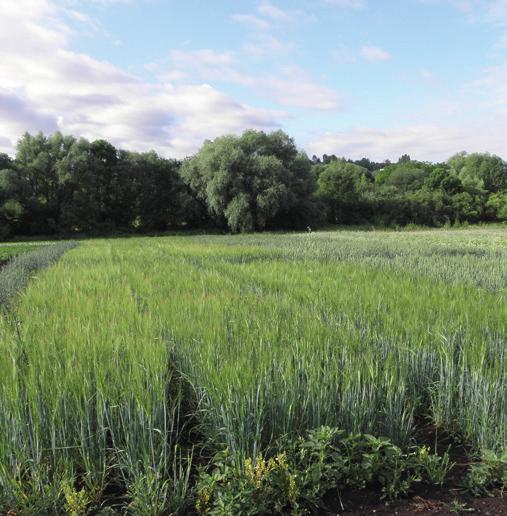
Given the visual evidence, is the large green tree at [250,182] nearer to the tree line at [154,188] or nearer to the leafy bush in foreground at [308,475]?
the tree line at [154,188]

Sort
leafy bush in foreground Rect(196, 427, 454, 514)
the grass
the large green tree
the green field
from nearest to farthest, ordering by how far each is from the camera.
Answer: leafy bush in foreground Rect(196, 427, 454, 514) < the green field < the grass < the large green tree

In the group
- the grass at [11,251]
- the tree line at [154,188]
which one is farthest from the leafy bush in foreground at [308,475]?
the tree line at [154,188]

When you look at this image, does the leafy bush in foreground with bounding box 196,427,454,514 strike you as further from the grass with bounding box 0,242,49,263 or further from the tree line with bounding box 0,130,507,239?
the tree line with bounding box 0,130,507,239

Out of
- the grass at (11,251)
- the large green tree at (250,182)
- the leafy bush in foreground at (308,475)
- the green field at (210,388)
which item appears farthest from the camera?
the large green tree at (250,182)

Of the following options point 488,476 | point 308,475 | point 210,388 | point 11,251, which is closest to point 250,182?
point 11,251

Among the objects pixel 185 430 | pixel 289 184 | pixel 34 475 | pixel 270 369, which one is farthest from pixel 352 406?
pixel 289 184

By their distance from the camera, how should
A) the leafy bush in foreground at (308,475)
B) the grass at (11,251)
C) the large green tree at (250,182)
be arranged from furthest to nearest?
the large green tree at (250,182)
the grass at (11,251)
the leafy bush in foreground at (308,475)

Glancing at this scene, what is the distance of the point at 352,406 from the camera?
262 centimetres

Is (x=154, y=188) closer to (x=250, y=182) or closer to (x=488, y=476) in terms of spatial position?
(x=250, y=182)

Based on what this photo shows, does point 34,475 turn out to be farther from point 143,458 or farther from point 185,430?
point 185,430

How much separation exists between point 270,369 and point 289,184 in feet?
118

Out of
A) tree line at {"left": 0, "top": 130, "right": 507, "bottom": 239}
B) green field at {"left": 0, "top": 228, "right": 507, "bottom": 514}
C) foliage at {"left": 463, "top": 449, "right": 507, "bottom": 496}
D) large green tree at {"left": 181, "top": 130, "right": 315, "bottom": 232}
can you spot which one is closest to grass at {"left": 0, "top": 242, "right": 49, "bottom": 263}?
tree line at {"left": 0, "top": 130, "right": 507, "bottom": 239}

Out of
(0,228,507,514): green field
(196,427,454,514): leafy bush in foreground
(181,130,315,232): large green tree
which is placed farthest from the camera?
(181,130,315,232): large green tree

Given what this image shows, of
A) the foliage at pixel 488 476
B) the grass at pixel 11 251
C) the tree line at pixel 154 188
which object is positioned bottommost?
the foliage at pixel 488 476
